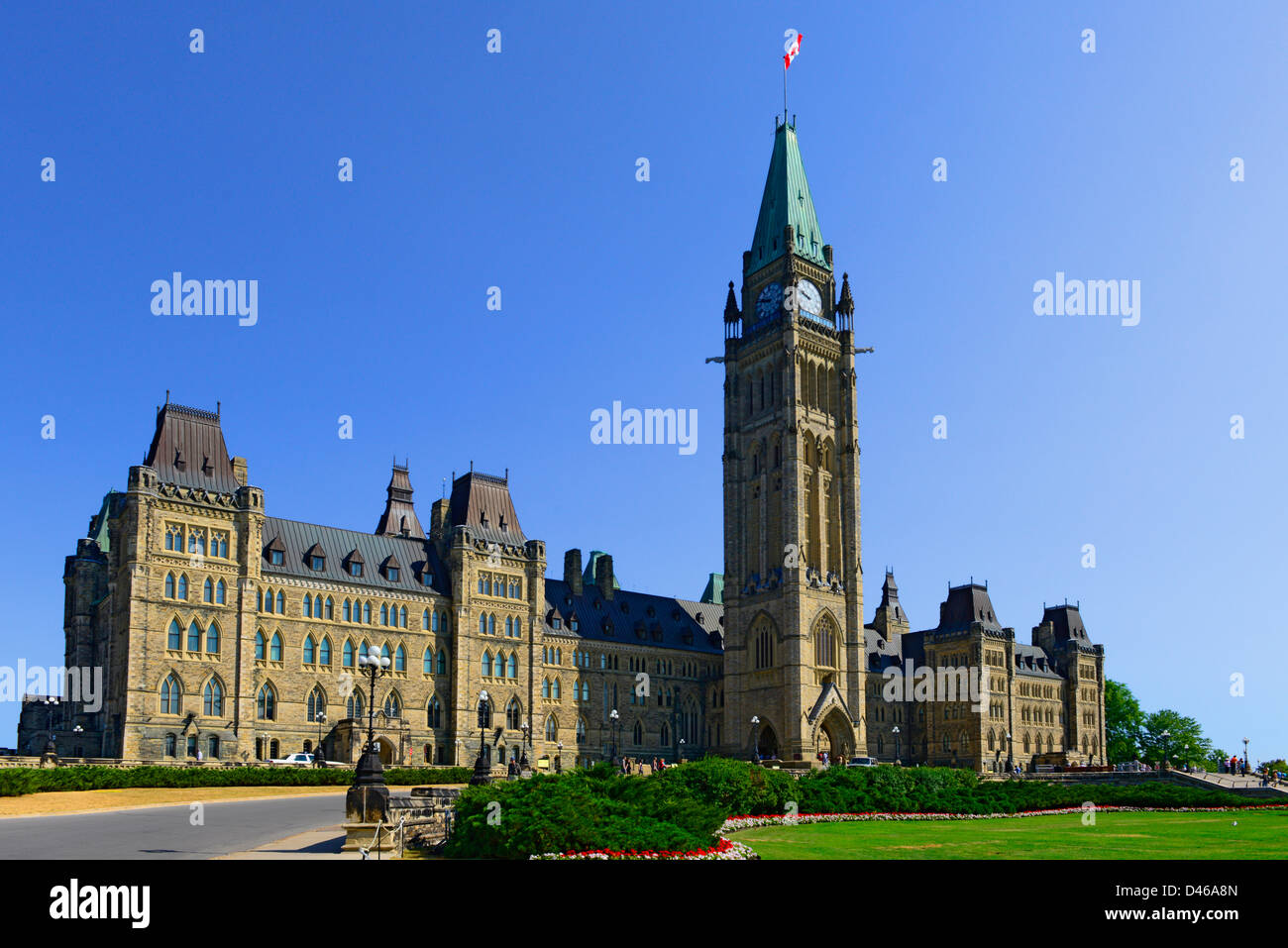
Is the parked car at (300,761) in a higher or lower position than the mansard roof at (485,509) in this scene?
lower

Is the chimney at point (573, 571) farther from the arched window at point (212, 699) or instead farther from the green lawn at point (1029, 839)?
the green lawn at point (1029, 839)

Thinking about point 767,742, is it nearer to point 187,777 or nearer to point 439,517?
point 439,517

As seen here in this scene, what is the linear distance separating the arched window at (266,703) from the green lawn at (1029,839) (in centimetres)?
4346

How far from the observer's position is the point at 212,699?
221 ft

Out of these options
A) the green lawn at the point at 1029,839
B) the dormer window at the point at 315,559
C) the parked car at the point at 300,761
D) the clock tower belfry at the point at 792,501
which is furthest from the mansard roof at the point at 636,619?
the green lawn at the point at 1029,839

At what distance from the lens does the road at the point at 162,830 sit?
23.4 metres

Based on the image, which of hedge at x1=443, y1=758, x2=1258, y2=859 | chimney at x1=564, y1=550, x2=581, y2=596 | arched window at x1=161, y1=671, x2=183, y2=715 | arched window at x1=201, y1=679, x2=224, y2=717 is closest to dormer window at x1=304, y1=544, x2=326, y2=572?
arched window at x1=201, y1=679, x2=224, y2=717

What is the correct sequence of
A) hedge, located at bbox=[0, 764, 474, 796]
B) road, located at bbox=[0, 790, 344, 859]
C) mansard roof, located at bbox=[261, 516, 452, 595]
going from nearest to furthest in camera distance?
1. road, located at bbox=[0, 790, 344, 859]
2. hedge, located at bbox=[0, 764, 474, 796]
3. mansard roof, located at bbox=[261, 516, 452, 595]

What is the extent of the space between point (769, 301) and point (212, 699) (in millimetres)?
57099

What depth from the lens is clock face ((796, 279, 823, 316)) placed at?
100 meters

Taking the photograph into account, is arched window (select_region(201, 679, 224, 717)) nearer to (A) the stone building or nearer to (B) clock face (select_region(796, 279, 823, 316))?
(A) the stone building

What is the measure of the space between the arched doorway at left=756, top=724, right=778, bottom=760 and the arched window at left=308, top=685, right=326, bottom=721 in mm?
35303

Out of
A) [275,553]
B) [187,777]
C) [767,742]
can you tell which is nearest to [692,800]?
[187,777]
